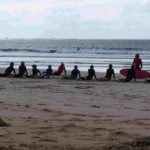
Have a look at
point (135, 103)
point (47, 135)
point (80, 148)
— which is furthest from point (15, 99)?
point (80, 148)

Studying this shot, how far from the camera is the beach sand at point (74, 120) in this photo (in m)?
5.65

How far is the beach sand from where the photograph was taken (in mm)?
5648

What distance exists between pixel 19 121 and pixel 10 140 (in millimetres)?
1768

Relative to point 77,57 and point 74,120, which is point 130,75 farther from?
point 77,57

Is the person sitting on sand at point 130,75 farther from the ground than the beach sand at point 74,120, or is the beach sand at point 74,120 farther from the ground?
the person sitting on sand at point 130,75

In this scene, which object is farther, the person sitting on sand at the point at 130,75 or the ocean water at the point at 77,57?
the ocean water at the point at 77,57

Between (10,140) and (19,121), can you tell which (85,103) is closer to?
(19,121)

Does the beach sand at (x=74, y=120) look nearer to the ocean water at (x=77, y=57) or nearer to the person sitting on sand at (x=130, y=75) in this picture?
the person sitting on sand at (x=130, y=75)

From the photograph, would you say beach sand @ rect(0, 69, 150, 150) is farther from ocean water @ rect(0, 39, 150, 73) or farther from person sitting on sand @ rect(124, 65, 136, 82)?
ocean water @ rect(0, 39, 150, 73)

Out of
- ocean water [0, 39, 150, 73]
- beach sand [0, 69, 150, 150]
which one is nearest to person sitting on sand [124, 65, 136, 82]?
beach sand [0, 69, 150, 150]

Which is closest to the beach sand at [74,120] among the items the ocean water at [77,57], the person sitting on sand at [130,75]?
the person sitting on sand at [130,75]

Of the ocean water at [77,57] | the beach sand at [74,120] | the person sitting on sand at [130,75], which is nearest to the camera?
the beach sand at [74,120]

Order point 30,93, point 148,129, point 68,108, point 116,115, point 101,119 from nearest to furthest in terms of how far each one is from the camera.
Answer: point 148,129 → point 101,119 → point 116,115 → point 68,108 → point 30,93

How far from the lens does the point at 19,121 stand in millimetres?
7555
